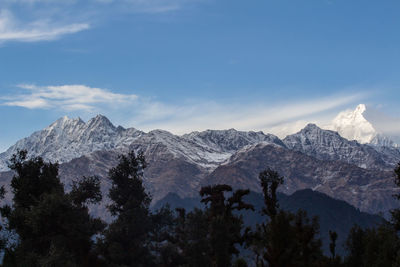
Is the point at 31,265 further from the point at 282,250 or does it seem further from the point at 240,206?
the point at 282,250

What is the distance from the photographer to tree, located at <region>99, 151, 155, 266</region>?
97.6m

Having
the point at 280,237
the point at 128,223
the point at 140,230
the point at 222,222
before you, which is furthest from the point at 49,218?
the point at 280,237

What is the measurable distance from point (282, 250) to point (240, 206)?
10252 mm

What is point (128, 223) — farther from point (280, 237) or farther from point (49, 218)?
point (280, 237)

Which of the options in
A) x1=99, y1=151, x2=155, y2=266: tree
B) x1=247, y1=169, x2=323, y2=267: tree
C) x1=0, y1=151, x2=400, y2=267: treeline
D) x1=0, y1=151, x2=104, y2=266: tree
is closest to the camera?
x1=247, y1=169, x2=323, y2=267: tree

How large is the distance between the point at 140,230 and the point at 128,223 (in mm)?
3028

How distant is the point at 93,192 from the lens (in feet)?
337

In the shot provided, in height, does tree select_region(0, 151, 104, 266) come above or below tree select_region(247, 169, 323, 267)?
above

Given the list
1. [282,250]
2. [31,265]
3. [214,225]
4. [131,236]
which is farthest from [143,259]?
[282,250]

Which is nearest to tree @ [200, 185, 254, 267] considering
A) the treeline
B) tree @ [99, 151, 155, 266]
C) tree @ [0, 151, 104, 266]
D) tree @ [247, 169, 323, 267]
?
the treeline

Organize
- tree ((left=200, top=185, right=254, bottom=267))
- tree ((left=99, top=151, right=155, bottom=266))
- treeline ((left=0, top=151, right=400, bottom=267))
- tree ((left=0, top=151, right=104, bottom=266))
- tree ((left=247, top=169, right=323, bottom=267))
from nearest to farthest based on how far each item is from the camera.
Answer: tree ((left=247, top=169, right=323, bottom=267)), tree ((left=200, top=185, right=254, bottom=267)), treeline ((left=0, top=151, right=400, bottom=267)), tree ((left=0, top=151, right=104, bottom=266)), tree ((left=99, top=151, right=155, bottom=266))

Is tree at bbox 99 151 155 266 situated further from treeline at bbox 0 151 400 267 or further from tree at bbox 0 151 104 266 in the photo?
tree at bbox 0 151 104 266

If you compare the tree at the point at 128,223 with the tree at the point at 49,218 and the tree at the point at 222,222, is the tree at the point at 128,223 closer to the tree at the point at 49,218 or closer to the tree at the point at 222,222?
the tree at the point at 49,218

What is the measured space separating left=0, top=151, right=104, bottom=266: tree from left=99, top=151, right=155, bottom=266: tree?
10.6 ft
